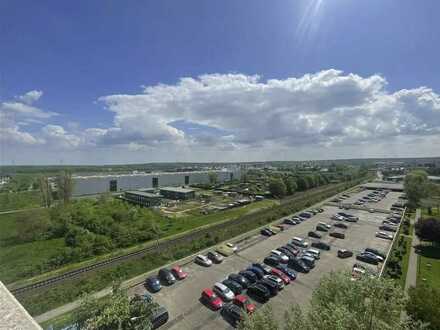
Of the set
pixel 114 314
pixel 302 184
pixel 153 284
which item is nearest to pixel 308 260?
pixel 153 284

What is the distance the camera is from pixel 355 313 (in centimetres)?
650

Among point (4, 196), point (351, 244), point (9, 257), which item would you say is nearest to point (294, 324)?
point (351, 244)

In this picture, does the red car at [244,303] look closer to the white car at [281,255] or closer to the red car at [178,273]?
the red car at [178,273]

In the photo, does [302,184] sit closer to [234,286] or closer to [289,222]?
[289,222]

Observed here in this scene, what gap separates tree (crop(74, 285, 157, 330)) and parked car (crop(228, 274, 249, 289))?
24.9 feet

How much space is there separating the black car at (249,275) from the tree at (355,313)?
7613mm

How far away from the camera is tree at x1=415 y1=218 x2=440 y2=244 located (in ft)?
69.7

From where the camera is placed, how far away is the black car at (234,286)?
13844mm

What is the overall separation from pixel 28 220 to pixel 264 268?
26.0 metres

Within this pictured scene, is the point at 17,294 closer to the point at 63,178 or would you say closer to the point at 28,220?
the point at 28,220

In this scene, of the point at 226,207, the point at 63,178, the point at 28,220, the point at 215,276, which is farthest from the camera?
the point at 226,207

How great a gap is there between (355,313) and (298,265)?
36.3ft

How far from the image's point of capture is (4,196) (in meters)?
45.9

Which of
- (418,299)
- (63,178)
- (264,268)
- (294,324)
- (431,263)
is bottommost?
(431,263)
